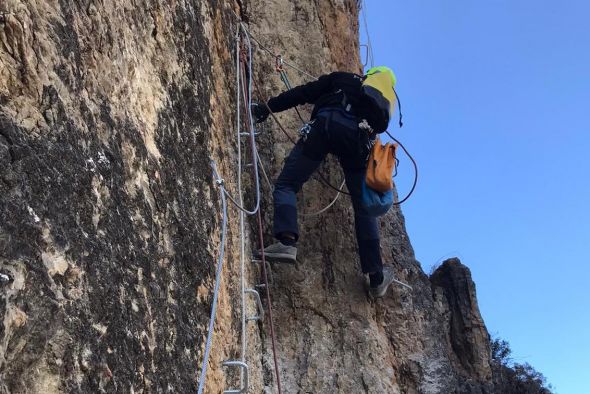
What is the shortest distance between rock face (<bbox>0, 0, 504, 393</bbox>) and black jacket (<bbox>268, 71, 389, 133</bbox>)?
57 cm

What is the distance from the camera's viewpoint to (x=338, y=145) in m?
5.69

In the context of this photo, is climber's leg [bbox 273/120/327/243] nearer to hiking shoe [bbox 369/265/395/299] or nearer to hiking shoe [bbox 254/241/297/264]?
hiking shoe [bbox 254/241/297/264]

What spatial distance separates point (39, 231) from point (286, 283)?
11.9 ft

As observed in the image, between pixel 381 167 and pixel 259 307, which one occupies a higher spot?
pixel 381 167

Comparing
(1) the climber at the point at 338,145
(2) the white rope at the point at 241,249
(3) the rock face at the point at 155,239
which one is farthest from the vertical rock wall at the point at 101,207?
(1) the climber at the point at 338,145

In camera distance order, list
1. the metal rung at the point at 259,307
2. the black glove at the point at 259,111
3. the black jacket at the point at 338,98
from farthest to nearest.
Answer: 1. the black glove at the point at 259,111
2. the black jacket at the point at 338,98
3. the metal rung at the point at 259,307

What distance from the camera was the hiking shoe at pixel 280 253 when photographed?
17.6 ft

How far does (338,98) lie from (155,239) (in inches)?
117

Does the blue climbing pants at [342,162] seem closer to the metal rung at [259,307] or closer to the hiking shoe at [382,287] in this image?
the hiking shoe at [382,287]

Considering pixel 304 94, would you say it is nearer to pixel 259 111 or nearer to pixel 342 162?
pixel 259 111

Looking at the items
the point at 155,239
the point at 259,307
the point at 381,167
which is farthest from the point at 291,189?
the point at 155,239

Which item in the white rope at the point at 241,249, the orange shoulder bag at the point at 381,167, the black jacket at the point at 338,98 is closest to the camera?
the white rope at the point at 241,249

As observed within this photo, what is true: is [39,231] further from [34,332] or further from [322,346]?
[322,346]

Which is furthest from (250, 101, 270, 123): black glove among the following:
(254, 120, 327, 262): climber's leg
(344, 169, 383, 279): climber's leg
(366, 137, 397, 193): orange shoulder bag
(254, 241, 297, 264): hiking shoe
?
(254, 241, 297, 264): hiking shoe
